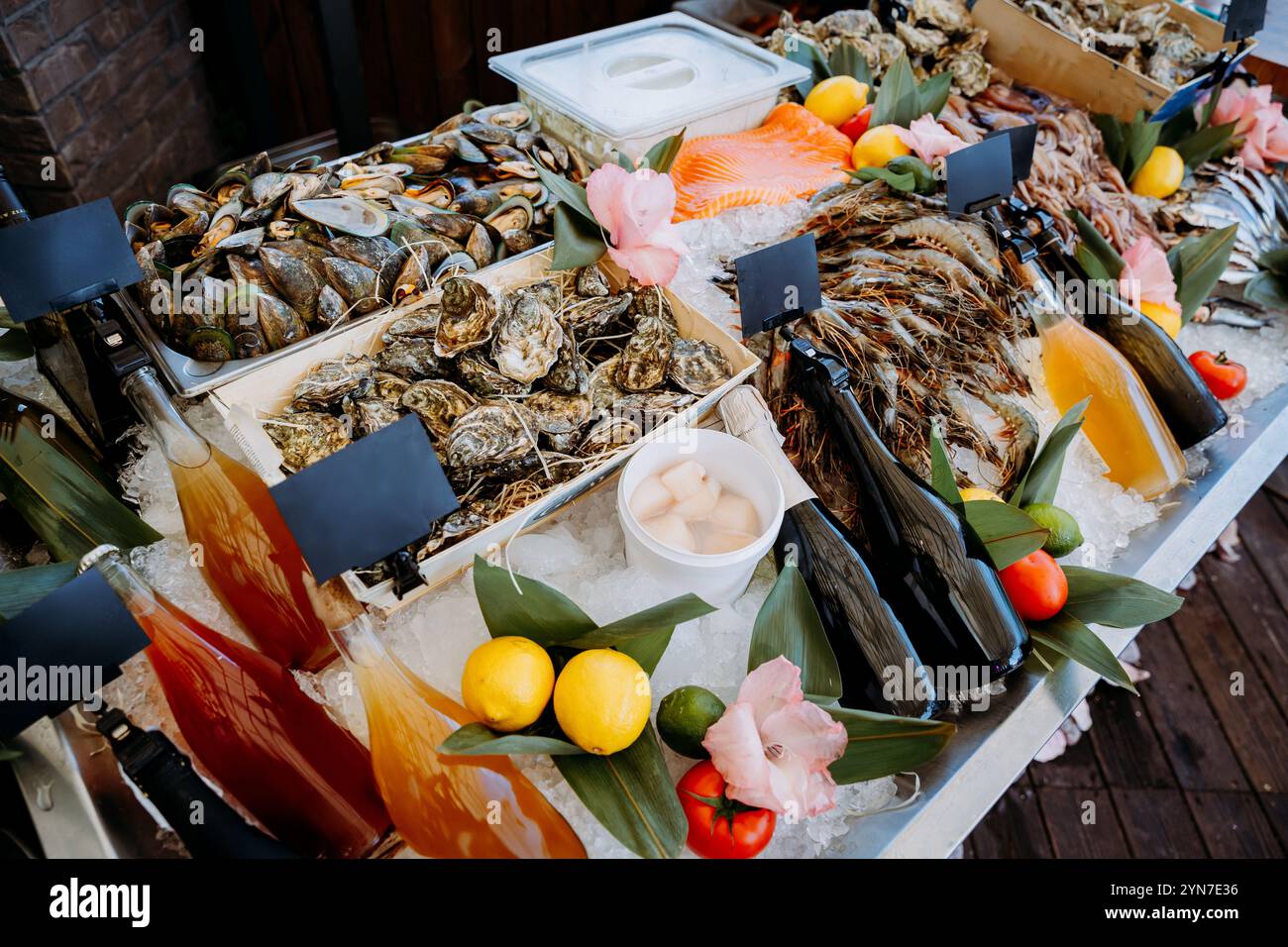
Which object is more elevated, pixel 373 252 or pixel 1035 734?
pixel 373 252

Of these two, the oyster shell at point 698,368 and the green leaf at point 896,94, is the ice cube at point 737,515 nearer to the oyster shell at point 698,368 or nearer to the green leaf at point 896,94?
the oyster shell at point 698,368

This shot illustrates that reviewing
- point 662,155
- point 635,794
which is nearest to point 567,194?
point 662,155

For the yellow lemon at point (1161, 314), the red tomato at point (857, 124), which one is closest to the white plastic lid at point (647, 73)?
the red tomato at point (857, 124)

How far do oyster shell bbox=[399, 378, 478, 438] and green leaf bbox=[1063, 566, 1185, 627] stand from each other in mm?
947

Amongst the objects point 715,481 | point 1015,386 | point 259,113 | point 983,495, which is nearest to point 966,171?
point 1015,386

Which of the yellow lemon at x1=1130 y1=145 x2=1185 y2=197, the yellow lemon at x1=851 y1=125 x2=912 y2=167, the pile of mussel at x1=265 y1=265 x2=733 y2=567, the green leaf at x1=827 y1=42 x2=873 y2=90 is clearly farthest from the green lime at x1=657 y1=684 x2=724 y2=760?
the yellow lemon at x1=1130 y1=145 x2=1185 y2=197

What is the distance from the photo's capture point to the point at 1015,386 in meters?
1.31

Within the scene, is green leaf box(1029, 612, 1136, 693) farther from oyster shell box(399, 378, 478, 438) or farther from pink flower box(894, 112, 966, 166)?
pink flower box(894, 112, 966, 166)

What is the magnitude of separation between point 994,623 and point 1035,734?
0.56 feet

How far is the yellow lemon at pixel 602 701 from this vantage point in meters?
0.76

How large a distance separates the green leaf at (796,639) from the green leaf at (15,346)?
1.19m

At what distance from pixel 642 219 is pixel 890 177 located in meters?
0.68

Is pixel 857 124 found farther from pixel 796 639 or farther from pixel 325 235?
pixel 796 639

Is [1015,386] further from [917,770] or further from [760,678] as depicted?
[760,678]
